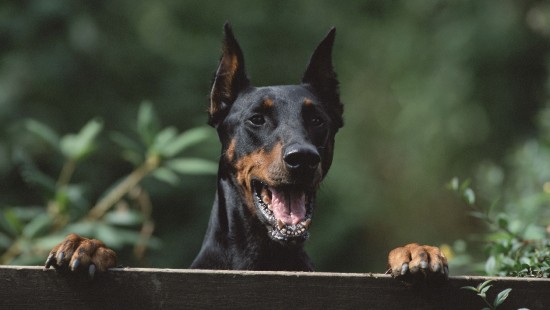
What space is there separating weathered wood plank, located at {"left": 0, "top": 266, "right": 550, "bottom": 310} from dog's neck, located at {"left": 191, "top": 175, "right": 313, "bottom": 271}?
0.87m

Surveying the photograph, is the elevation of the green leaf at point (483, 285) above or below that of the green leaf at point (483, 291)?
above

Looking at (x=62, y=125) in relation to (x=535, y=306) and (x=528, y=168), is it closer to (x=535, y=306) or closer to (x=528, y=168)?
(x=528, y=168)

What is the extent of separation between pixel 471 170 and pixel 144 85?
4.14 metres

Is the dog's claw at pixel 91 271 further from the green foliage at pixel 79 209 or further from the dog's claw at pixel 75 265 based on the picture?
the green foliage at pixel 79 209

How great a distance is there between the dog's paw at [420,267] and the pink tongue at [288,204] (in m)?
0.75

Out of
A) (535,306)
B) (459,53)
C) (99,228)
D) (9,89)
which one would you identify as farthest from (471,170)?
(535,306)

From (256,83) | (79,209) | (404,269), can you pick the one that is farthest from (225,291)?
(256,83)

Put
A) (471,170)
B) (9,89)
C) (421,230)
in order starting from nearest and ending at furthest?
(9,89), (471,170), (421,230)

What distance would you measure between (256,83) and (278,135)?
353 inches

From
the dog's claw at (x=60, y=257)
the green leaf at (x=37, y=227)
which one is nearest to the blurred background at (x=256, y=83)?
the green leaf at (x=37, y=227)

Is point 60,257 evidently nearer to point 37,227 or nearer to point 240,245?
point 240,245

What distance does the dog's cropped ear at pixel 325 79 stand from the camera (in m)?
4.09

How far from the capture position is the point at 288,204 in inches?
141

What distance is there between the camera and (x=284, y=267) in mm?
3699
